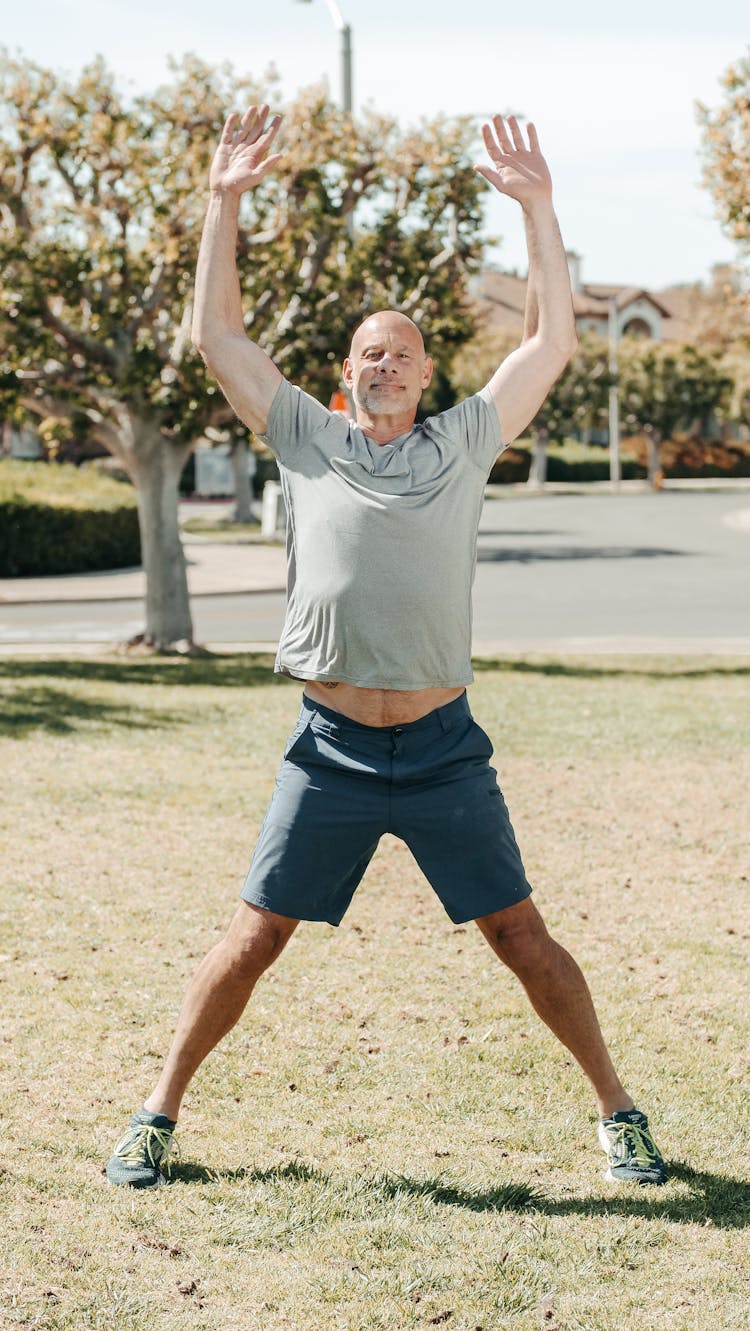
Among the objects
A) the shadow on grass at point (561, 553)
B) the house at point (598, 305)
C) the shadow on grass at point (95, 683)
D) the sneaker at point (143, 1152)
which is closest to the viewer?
the sneaker at point (143, 1152)

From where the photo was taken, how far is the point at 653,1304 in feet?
10.5

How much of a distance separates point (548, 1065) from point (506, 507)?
46.7 metres

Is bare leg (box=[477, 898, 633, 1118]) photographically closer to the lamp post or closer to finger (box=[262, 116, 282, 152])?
finger (box=[262, 116, 282, 152])

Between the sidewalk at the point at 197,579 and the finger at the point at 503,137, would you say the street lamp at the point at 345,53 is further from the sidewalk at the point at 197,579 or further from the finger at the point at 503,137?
the finger at the point at 503,137

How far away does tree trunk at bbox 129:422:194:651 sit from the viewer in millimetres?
15086

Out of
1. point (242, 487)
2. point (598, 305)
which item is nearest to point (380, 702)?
point (242, 487)

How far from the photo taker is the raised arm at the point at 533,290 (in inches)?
151

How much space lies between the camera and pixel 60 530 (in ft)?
88.0

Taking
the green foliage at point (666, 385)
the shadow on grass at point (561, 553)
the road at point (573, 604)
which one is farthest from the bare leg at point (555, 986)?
the green foliage at point (666, 385)

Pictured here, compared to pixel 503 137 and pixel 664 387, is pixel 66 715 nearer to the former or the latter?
pixel 503 137

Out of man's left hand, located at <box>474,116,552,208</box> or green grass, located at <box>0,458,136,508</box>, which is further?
green grass, located at <box>0,458,136,508</box>

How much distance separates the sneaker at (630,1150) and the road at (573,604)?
12.4 metres

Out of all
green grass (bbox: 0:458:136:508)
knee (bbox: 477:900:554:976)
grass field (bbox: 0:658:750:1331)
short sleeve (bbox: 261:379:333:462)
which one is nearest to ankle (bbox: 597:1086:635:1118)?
grass field (bbox: 0:658:750:1331)

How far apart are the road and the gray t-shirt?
12483 millimetres
